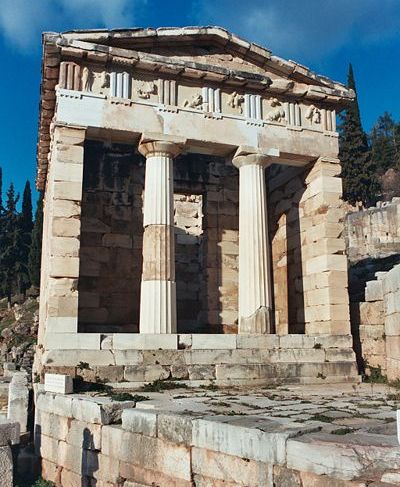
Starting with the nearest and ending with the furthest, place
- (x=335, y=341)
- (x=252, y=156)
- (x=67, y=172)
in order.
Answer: (x=67, y=172) → (x=335, y=341) → (x=252, y=156)

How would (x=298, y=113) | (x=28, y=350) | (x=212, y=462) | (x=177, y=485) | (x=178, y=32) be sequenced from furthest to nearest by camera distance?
1. (x=28, y=350)
2. (x=298, y=113)
3. (x=178, y=32)
4. (x=177, y=485)
5. (x=212, y=462)

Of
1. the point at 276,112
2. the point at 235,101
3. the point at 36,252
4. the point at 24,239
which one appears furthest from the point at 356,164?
the point at 235,101

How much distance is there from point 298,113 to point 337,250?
4.16m

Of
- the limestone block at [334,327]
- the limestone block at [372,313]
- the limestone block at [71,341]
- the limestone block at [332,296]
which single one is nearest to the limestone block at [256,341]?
the limestone block at [334,327]

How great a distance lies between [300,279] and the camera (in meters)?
15.9

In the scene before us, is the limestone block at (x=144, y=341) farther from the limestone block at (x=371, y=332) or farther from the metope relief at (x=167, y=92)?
the metope relief at (x=167, y=92)

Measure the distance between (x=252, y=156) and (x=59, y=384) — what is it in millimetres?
7928

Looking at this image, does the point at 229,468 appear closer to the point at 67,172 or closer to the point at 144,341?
the point at 144,341

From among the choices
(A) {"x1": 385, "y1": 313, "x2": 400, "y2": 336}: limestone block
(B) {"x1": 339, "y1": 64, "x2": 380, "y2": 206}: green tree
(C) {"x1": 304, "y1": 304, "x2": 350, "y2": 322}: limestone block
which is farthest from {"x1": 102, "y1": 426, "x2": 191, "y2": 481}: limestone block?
(B) {"x1": 339, "y1": 64, "x2": 380, "y2": 206}: green tree

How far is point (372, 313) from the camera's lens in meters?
14.2

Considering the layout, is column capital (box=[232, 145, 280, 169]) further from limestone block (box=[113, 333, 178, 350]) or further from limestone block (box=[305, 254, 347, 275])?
limestone block (box=[113, 333, 178, 350])

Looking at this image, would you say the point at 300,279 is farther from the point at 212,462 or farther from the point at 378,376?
the point at 212,462

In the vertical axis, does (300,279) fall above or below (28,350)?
above

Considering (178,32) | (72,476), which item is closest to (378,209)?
(178,32)
